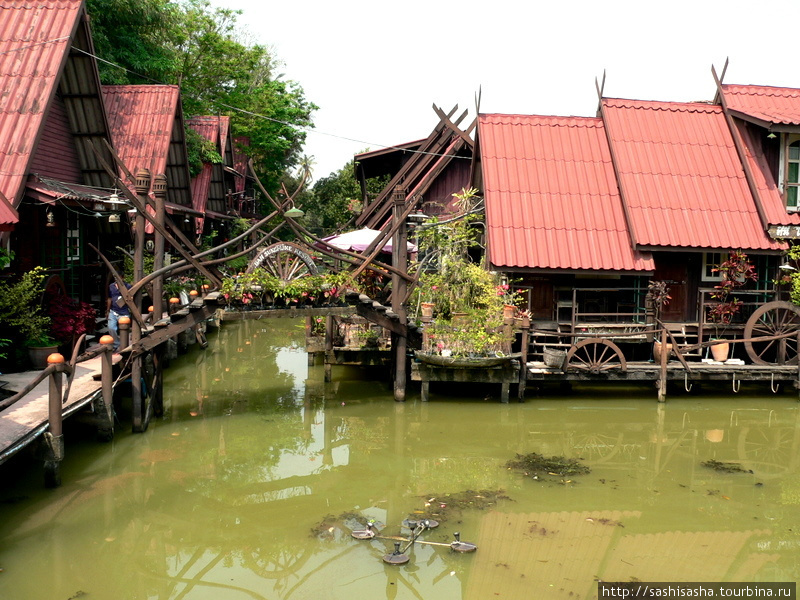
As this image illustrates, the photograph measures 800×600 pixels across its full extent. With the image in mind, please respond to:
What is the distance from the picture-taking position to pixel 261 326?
86.8 feet

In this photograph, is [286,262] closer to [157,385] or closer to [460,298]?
[157,385]

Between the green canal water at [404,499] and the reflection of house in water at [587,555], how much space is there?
0.03m

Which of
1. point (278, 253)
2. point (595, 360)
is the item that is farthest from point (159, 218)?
point (595, 360)

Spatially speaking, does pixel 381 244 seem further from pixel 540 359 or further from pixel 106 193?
pixel 106 193

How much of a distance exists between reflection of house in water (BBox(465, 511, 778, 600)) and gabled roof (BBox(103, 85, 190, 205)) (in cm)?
1495

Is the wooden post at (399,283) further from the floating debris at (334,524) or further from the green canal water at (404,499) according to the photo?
the floating debris at (334,524)

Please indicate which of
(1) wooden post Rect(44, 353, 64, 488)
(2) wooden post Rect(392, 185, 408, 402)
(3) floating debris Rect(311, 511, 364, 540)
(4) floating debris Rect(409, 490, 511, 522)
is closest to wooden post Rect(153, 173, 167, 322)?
(1) wooden post Rect(44, 353, 64, 488)

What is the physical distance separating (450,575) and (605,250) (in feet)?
30.1

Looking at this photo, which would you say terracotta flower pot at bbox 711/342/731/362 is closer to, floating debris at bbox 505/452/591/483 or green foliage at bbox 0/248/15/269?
floating debris at bbox 505/452/591/483

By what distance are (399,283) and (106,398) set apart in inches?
218

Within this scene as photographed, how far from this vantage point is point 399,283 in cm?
1407

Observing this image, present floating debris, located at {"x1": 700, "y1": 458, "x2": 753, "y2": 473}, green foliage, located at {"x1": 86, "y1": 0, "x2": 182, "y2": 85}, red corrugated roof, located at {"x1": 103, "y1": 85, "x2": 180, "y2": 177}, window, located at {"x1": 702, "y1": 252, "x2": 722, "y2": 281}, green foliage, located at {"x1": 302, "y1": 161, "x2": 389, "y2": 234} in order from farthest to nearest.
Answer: green foliage, located at {"x1": 302, "y1": 161, "x2": 389, "y2": 234}
green foliage, located at {"x1": 86, "y1": 0, "x2": 182, "y2": 85}
red corrugated roof, located at {"x1": 103, "y1": 85, "x2": 180, "y2": 177}
window, located at {"x1": 702, "y1": 252, "x2": 722, "y2": 281}
floating debris, located at {"x1": 700, "y1": 458, "x2": 753, "y2": 473}

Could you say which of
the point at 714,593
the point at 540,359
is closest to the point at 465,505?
the point at 714,593

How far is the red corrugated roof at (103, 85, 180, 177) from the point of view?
2038 cm
